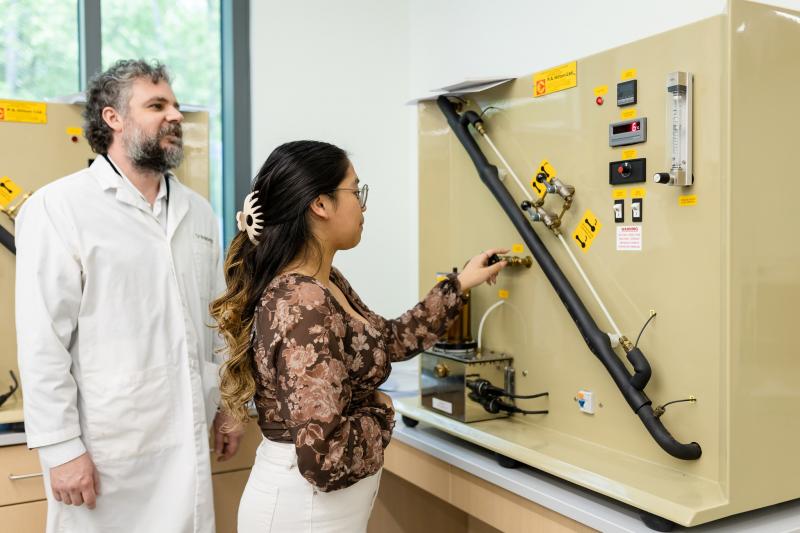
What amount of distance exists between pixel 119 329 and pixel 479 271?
3.16 ft

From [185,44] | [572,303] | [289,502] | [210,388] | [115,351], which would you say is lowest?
[289,502]

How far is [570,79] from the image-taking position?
1.77 m

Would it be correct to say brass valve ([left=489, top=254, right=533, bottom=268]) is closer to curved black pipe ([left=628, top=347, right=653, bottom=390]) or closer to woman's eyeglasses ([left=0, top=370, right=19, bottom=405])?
curved black pipe ([left=628, top=347, right=653, bottom=390])

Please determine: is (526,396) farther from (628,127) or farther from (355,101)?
(355,101)

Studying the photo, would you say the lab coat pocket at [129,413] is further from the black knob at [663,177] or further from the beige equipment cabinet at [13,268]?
the black knob at [663,177]

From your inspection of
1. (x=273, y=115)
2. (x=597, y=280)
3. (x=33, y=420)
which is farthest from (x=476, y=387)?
(x=273, y=115)

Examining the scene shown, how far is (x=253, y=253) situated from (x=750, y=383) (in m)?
1.08

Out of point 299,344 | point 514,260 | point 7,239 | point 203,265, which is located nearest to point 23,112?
point 7,239

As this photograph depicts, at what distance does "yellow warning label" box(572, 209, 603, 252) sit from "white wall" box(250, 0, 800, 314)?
131 cm

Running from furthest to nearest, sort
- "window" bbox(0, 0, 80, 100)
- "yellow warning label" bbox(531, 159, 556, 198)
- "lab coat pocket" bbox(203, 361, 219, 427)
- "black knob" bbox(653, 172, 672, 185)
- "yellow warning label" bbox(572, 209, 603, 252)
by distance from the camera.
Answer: "window" bbox(0, 0, 80, 100), "lab coat pocket" bbox(203, 361, 219, 427), "yellow warning label" bbox(531, 159, 556, 198), "yellow warning label" bbox(572, 209, 603, 252), "black knob" bbox(653, 172, 672, 185)

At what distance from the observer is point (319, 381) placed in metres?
1.35

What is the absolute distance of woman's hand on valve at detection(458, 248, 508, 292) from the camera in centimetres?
194

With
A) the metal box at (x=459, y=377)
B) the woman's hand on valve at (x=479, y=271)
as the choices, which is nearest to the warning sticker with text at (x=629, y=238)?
the woman's hand on valve at (x=479, y=271)

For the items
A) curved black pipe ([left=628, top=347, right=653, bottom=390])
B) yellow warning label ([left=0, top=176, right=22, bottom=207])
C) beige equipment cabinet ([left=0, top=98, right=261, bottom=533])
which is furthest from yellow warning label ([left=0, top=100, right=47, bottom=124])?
curved black pipe ([left=628, top=347, right=653, bottom=390])
